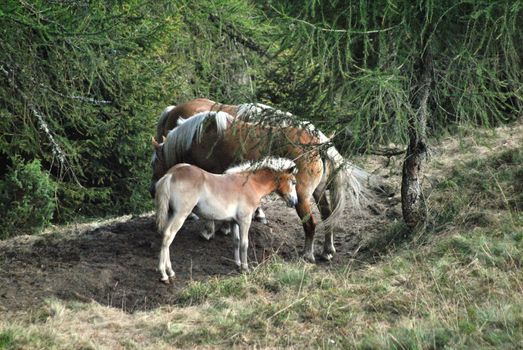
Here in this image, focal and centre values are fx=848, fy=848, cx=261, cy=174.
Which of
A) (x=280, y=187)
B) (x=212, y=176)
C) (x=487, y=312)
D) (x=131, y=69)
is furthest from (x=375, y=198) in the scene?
(x=487, y=312)

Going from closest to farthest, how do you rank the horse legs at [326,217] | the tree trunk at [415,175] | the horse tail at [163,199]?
1. the horse tail at [163,199]
2. the tree trunk at [415,175]
3. the horse legs at [326,217]

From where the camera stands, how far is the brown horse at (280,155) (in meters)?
10.3

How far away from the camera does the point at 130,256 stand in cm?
991

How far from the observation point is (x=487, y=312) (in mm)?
6379

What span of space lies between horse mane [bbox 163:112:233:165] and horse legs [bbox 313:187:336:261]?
1490mm

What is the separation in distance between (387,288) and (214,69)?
407 inches

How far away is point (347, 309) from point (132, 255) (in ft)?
12.0

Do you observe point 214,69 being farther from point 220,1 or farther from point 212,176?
point 212,176

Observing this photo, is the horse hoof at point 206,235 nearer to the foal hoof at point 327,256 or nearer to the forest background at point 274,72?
the foal hoof at point 327,256

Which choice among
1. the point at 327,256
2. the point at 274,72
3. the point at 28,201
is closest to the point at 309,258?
the point at 327,256

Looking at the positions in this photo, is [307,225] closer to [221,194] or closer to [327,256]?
[327,256]

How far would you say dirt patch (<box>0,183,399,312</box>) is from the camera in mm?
8789

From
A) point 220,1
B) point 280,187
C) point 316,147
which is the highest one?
point 220,1

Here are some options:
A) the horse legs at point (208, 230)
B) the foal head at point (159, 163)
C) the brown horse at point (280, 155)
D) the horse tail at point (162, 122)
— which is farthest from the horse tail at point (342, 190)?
the horse tail at point (162, 122)
